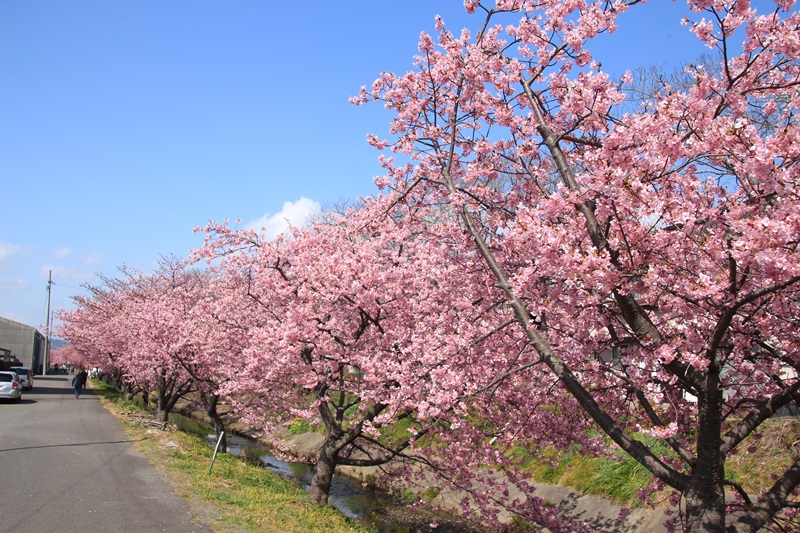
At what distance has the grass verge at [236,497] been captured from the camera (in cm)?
926

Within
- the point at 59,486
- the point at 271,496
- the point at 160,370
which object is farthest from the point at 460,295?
the point at 160,370

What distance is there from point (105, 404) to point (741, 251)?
112 ft

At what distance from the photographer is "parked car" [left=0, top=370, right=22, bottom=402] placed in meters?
30.4

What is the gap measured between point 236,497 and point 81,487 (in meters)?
2.69

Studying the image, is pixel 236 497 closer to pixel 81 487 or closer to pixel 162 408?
pixel 81 487

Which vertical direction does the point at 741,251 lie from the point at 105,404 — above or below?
above

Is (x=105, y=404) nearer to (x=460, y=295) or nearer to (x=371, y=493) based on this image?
(x=371, y=493)

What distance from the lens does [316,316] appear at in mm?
10914

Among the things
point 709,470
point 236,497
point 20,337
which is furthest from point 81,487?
point 20,337

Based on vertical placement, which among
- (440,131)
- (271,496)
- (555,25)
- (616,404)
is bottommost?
(271,496)

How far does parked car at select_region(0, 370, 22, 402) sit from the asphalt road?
1414cm

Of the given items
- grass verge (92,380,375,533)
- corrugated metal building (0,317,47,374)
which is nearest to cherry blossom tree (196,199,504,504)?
grass verge (92,380,375,533)

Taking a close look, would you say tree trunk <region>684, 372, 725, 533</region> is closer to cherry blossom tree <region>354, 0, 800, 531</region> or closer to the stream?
cherry blossom tree <region>354, 0, 800, 531</region>

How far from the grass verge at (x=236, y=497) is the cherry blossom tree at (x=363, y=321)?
125 cm
